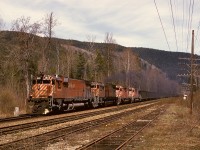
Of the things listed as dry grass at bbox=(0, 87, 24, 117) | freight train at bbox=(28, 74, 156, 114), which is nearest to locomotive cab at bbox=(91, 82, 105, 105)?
freight train at bbox=(28, 74, 156, 114)

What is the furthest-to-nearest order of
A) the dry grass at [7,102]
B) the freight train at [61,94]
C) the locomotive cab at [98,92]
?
the locomotive cab at [98,92]
the dry grass at [7,102]
the freight train at [61,94]

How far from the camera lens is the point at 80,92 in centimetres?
4253

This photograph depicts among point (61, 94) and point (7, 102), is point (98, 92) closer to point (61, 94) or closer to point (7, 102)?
point (61, 94)

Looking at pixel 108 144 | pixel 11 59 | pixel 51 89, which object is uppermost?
pixel 11 59

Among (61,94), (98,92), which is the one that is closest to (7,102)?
(61,94)

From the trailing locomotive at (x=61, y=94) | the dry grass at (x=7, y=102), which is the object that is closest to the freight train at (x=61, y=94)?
the trailing locomotive at (x=61, y=94)

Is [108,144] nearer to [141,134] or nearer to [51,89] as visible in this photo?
[141,134]

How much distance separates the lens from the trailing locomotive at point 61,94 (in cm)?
3291

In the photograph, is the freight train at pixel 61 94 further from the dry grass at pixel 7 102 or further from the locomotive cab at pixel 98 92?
the dry grass at pixel 7 102

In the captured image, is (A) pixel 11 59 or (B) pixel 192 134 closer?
(B) pixel 192 134

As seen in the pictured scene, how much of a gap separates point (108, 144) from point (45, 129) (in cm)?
662

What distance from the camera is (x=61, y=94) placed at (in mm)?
35500

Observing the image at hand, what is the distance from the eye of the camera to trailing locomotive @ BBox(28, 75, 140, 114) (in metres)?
32.9

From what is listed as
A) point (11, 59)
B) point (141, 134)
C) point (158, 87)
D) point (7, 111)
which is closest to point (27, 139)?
point (141, 134)
